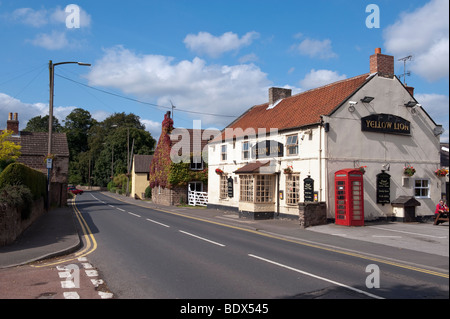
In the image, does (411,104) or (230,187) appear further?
(230,187)

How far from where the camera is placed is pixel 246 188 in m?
22.8

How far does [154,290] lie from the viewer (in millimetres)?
7145

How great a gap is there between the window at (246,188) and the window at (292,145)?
2.84 m

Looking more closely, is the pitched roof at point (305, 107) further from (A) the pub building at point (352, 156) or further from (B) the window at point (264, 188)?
(B) the window at point (264, 188)

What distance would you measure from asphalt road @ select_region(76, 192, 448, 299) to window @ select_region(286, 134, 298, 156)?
7.67 m

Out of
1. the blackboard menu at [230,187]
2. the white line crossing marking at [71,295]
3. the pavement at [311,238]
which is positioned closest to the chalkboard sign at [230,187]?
the blackboard menu at [230,187]

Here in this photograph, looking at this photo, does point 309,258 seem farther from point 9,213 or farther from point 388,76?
point 388,76

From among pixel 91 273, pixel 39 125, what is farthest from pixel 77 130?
pixel 91 273

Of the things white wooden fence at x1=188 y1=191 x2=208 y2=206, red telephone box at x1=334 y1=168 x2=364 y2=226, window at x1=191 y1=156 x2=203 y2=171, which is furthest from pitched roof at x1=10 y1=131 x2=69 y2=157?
red telephone box at x1=334 y1=168 x2=364 y2=226

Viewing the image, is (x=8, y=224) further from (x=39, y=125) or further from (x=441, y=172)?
(x=39, y=125)

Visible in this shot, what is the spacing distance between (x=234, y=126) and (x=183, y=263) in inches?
806

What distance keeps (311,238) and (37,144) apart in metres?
33.7
